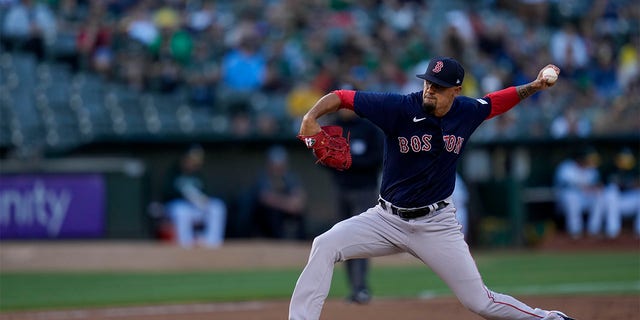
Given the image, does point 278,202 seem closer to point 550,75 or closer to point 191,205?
point 191,205

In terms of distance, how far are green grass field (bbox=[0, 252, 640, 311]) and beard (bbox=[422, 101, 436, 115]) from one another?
472 centimetres

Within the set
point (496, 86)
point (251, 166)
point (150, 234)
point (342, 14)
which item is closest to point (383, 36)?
point (342, 14)

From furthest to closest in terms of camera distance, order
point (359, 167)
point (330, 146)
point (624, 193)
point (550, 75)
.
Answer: point (624, 193) → point (359, 167) → point (550, 75) → point (330, 146)

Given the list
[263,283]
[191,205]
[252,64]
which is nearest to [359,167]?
[263,283]

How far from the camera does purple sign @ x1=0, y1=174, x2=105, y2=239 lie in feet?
46.5

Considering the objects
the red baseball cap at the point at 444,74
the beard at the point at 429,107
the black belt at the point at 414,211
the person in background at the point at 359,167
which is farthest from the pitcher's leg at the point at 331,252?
the person in background at the point at 359,167

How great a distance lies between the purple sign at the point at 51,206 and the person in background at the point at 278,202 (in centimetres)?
247

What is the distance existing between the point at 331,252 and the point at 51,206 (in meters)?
9.01

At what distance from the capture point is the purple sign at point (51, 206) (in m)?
14.2

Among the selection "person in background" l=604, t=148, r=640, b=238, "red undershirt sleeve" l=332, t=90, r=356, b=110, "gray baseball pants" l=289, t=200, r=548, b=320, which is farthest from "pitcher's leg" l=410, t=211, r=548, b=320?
"person in background" l=604, t=148, r=640, b=238

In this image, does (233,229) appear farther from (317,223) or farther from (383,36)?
(383,36)

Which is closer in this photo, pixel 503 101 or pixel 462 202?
pixel 503 101

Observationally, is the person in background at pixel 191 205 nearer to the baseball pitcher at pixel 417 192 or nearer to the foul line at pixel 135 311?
the foul line at pixel 135 311

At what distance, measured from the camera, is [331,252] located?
20.2 feet
